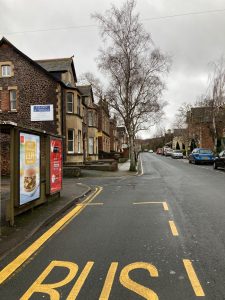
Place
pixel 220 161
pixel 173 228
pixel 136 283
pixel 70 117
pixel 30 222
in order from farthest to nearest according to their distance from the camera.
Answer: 1. pixel 70 117
2. pixel 220 161
3. pixel 30 222
4. pixel 173 228
5. pixel 136 283

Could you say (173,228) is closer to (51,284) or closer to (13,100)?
(51,284)

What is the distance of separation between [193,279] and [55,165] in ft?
25.0

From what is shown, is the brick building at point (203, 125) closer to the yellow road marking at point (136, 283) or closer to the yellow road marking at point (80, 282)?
the yellow road marking at point (136, 283)

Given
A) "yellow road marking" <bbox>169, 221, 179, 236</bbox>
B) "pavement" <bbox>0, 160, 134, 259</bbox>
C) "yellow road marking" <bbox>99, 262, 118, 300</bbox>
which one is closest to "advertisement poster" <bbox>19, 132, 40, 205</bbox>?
"pavement" <bbox>0, 160, 134, 259</bbox>

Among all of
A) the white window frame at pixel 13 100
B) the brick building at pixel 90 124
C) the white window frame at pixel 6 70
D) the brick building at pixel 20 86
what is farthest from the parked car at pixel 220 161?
the white window frame at pixel 6 70

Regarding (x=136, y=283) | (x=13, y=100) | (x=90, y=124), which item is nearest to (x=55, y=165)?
(x=136, y=283)

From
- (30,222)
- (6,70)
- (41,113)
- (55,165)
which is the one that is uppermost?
(6,70)

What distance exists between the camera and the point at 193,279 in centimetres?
494

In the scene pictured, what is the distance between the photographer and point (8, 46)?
96.2ft

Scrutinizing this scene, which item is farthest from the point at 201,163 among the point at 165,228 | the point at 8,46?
the point at 165,228

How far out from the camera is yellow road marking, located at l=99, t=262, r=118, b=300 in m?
4.48

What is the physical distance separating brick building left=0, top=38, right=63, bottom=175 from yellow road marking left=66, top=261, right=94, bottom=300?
80.6 ft

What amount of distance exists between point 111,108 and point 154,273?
1097 inches

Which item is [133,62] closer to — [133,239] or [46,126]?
[46,126]
